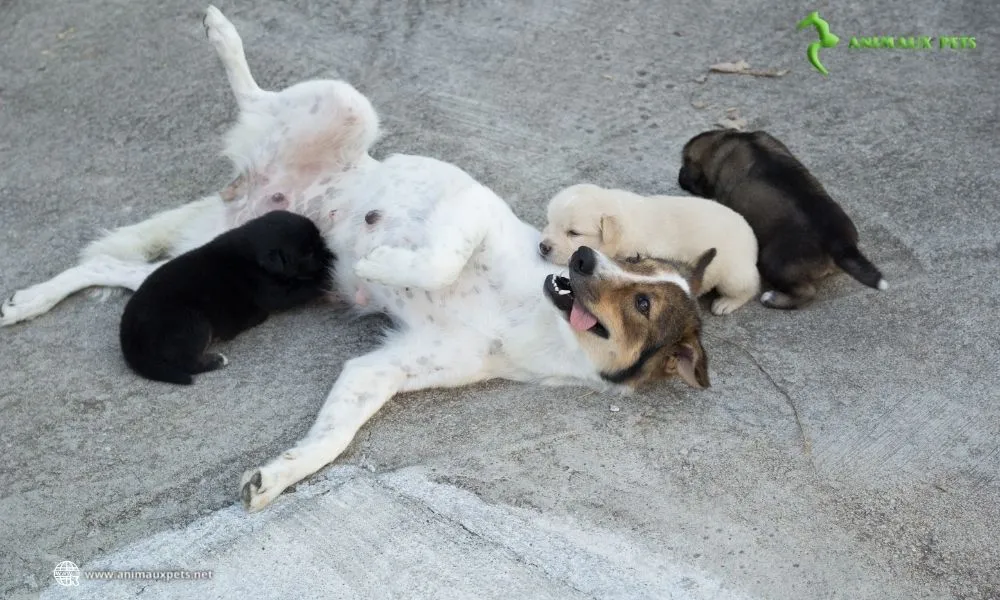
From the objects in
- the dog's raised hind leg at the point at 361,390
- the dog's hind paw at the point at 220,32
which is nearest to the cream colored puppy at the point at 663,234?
the dog's raised hind leg at the point at 361,390

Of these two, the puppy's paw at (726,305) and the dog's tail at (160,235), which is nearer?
the puppy's paw at (726,305)

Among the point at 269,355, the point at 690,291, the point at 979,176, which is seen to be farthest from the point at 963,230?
the point at 269,355

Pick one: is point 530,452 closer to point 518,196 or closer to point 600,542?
point 600,542

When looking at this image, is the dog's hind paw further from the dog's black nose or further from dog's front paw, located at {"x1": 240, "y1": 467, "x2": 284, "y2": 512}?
dog's front paw, located at {"x1": 240, "y1": 467, "x2": 284, "y2": 512}

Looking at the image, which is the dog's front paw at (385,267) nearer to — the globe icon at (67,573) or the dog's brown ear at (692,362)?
the dog's brown ear at (692,362)

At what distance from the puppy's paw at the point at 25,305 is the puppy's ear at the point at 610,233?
8.55ft

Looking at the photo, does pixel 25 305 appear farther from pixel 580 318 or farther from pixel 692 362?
pixel 692 362

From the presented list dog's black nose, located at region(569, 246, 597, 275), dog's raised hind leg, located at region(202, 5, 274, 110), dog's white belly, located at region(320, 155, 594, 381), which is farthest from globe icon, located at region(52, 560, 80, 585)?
dog's raised hind leg, located at region(202, 5, 274, 110)

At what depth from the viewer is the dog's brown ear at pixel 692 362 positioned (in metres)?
4.07

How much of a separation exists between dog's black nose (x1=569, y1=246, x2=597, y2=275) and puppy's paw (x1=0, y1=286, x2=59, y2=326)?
2.54 m

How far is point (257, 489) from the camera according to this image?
360cm

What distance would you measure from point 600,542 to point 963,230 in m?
2.92

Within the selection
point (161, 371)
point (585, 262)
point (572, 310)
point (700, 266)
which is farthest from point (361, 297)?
point (700, 266)

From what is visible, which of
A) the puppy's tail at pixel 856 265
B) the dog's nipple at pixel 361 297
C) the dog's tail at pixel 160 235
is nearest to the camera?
the puppy's tail at pixel 856 265
